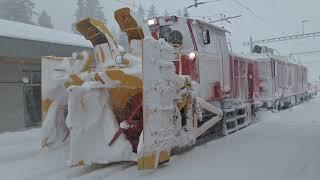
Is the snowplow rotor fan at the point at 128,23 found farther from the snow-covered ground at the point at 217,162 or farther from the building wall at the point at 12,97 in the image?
the building wall at the point at 12,97

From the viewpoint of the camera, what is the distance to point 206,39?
35.3 feet

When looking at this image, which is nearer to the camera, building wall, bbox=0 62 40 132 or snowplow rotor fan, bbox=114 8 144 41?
snowplow rotor fan, bbox=114 8 144 41

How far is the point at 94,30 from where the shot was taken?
9.13 metres

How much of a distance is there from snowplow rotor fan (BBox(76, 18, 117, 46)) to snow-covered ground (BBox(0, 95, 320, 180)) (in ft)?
7.52

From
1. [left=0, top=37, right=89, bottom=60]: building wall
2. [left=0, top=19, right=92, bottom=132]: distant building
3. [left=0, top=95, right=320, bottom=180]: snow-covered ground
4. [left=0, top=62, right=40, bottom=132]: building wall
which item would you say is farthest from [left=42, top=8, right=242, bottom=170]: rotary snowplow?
[left=0, top=62, right=40, bottom=132]: building wall

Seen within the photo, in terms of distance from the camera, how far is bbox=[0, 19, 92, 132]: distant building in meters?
13.5

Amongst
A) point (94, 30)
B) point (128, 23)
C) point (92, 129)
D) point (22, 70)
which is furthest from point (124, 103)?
point (22, 70)

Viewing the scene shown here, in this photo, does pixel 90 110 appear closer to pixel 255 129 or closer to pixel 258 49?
pixel 255 129

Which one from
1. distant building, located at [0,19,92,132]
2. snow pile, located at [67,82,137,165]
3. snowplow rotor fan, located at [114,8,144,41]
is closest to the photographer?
snow pile, located at [67,82,137,165]

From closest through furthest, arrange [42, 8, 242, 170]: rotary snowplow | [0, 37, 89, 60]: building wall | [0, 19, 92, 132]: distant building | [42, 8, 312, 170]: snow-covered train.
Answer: [42, 8, 242, 170]: rotary snowplow → [42, 8, 312, 170]: snow-covered train → [0, 37, 89, 60]: building wall → [0, 19, 92, 132]: distant building

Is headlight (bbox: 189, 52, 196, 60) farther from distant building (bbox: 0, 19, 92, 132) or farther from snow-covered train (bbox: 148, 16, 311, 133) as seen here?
distant building (bbox: 0, 19, 92, 132)

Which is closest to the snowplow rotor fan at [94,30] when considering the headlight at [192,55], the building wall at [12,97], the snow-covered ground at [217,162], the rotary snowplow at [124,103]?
the rotary snowplow at [124,103]

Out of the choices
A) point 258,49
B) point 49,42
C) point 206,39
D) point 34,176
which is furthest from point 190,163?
point 258,49

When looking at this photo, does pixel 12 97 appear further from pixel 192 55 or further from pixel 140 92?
pixel 140 92
